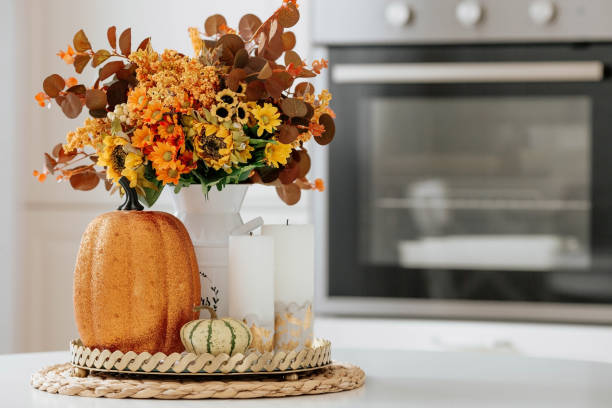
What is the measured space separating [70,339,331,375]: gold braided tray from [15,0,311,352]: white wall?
4.68 feet

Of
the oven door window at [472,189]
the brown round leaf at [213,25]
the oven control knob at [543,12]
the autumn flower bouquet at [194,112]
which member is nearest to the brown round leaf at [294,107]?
the autumn flower bouquet at [194,112]

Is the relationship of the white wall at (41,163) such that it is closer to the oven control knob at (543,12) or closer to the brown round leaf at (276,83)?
the oven control knob at (543,12)

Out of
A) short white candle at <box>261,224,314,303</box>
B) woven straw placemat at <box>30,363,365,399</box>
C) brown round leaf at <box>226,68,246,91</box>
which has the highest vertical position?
brown round leaf at <box>226,68,246,91</box>

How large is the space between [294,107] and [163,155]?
0.16 m

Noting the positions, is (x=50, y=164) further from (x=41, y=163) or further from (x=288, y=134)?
(x=41, y=163)

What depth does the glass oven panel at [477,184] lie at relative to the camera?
7.00 ft

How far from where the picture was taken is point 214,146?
0.95 m

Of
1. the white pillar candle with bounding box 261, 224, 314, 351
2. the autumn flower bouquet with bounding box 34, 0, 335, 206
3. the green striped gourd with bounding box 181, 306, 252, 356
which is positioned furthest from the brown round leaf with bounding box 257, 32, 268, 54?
the green striped gourd with bounding box 181, 306, 252, 356

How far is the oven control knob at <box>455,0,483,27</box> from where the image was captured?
7.06 ft

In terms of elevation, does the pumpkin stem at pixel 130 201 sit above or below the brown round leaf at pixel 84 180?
below

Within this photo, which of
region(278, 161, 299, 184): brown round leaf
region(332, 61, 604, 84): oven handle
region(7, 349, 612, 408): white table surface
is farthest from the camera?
region(332, 61, 604, 84): oven handle

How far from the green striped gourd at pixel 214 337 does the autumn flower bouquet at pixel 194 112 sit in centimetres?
16

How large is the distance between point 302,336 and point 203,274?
137 mm

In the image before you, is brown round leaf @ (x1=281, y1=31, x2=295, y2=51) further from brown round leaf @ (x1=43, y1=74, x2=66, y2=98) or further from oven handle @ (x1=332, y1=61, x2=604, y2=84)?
oven handle @ (x1=332, y1=61, x2=604, y2=84)
